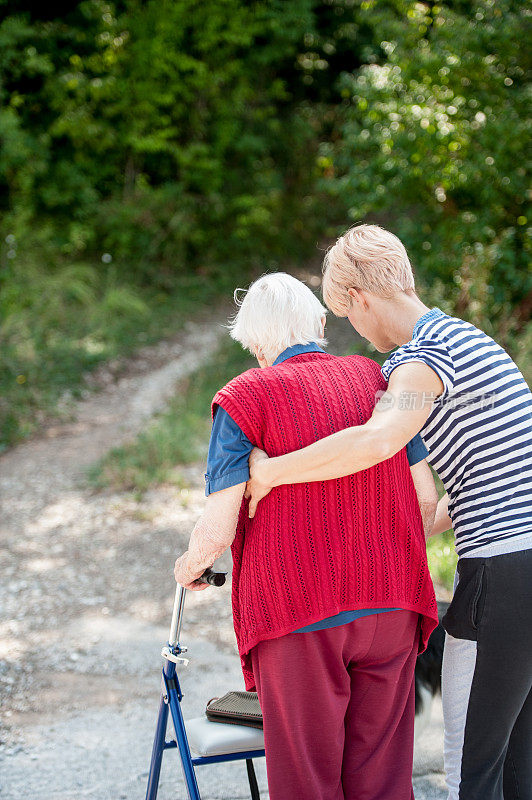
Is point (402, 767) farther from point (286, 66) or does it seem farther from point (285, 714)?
point (286, 66)

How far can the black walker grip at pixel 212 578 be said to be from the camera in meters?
1.95

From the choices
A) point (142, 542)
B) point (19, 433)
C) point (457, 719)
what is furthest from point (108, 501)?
point (457, 719)

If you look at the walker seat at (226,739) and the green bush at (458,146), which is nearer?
the walker seat at (226,739)

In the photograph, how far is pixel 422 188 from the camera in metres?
8.16

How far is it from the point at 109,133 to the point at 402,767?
11393mm

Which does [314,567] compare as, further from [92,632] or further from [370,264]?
[92,632]

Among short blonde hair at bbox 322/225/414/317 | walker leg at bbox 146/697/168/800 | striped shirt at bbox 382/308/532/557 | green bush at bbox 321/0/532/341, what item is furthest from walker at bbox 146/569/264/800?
green bush at bbox 321/0/532/341

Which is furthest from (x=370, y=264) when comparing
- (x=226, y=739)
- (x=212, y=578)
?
(x=226, y=739)

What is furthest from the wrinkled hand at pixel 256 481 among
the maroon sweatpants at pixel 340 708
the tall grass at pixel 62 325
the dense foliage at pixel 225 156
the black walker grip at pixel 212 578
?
the tall grass at pixel 62 325

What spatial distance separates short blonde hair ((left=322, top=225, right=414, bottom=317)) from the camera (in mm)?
1959

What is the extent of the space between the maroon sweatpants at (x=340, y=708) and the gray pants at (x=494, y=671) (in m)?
0.16

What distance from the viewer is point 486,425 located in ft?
6.22

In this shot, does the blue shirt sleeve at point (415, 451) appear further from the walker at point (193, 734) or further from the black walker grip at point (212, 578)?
the walker at point (193, 734)

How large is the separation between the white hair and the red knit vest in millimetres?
107
